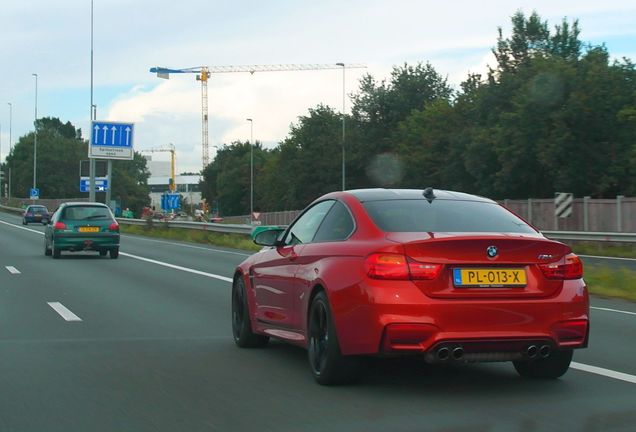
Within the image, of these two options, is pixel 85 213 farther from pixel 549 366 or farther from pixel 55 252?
pixel 549 366

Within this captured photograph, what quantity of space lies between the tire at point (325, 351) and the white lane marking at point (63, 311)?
548cm

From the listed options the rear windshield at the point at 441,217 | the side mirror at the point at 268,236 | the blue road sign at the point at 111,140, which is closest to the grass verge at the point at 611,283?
the side mirror at the point at 268,236

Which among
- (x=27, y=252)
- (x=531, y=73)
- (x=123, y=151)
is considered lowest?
(x=27, y=252)

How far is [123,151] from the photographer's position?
57344 mm

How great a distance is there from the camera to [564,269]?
7.11 metres

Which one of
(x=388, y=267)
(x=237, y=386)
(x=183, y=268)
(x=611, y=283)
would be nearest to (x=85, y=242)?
(x=183, y=268)

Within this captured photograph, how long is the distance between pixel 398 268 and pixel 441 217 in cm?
84

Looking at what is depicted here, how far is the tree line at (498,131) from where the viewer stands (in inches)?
2154

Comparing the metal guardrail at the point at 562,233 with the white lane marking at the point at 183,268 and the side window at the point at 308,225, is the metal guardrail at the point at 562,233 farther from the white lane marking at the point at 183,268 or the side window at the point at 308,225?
the side window at the point at 308,225

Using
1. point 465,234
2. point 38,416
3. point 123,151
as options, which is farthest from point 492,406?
point 123,151

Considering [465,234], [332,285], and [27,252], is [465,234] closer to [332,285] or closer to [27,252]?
[332,285]

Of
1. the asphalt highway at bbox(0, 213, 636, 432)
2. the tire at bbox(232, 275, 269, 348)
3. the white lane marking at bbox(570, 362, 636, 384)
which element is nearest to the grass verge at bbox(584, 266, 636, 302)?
the asphalt highway at bbox(0, 213, 636, 432)

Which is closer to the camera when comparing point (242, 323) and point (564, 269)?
point (564, 269)

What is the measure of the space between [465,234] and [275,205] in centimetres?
11948
